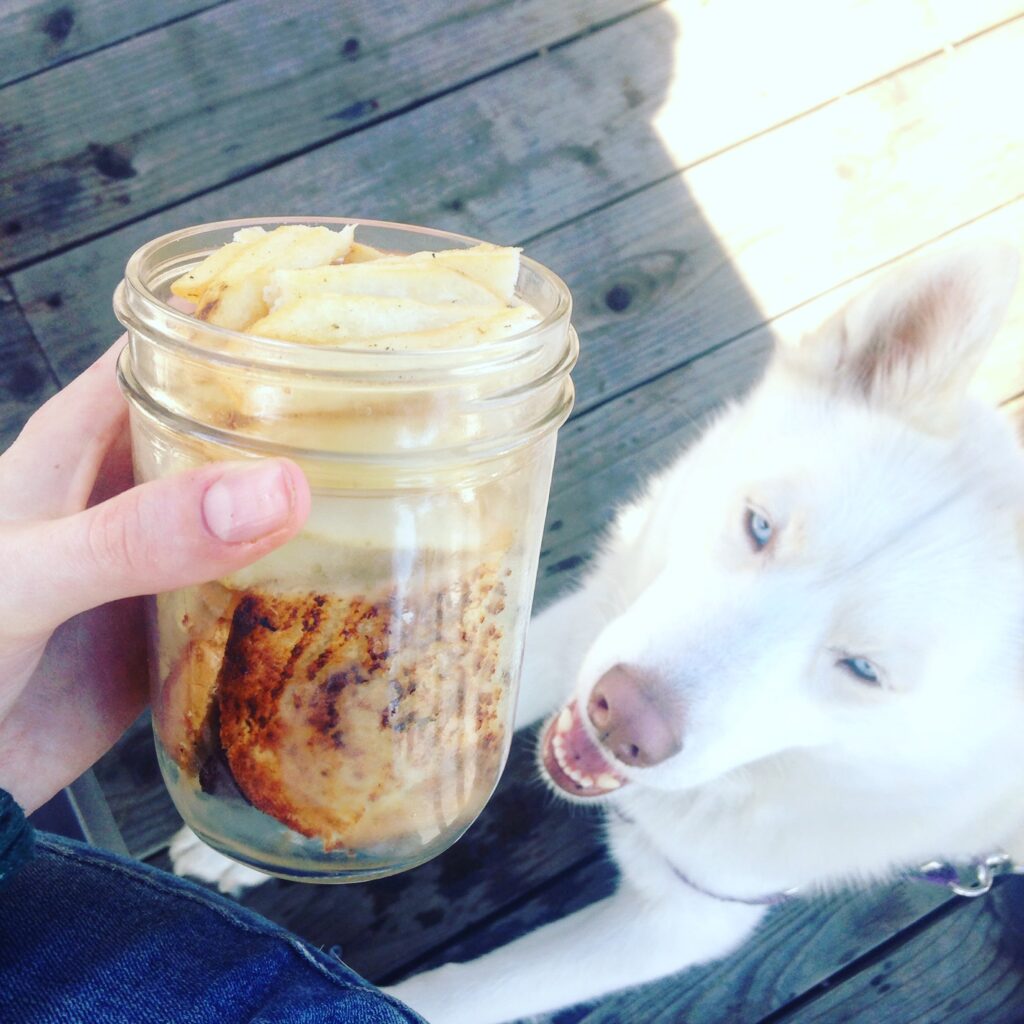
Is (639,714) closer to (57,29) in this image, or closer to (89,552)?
(89,552)

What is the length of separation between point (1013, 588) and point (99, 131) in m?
1.54

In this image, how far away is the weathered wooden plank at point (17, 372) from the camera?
1.37m

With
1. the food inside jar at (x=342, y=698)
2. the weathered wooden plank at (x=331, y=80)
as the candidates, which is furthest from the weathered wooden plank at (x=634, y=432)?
the food inside jar at (x=342, y=698)

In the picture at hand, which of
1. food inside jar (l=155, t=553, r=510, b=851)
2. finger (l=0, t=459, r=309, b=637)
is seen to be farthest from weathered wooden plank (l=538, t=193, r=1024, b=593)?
finger (l=0, t=459, r=309, b=637)

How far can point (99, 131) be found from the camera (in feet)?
4.71

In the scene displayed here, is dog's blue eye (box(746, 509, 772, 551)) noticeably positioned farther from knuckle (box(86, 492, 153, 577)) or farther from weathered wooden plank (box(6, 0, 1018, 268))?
weathered wooden plank (box(6, 0, 1018, 268))

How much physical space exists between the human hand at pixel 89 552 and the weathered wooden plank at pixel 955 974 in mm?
1368

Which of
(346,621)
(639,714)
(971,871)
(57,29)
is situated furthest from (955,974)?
(57,29)

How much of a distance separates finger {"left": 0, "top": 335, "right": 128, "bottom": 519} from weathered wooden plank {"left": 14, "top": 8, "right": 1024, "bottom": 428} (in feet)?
2.39

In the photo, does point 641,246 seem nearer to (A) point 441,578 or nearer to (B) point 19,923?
(A) point 441,578

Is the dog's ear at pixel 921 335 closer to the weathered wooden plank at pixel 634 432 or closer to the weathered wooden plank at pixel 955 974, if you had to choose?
the weathered wooden plank at pixel 634 432

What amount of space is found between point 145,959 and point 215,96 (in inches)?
53.0

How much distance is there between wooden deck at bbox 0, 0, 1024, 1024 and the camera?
1.41 meters

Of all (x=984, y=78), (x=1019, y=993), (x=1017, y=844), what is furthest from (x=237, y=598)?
(x=984, y=78)
